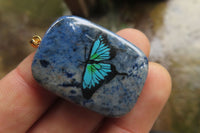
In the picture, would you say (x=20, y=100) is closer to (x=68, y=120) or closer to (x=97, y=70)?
(x=68, y=120)

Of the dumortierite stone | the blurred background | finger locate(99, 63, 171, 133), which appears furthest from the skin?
the blurred background

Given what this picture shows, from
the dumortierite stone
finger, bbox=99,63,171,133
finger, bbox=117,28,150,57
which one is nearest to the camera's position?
the dumortierite stone

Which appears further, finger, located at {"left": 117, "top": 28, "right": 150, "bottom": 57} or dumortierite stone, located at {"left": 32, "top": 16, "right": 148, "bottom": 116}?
finger, located at {"left": 117, "top": 28, "right": 150, "bottom": 57}

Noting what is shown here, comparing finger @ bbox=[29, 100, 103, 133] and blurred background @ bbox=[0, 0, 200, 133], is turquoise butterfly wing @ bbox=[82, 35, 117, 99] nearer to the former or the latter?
finger @ bbox=[29, 100, 103, 133]

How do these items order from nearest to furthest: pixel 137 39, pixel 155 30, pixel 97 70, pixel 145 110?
pixel 97 70 → pixel 145 110 → pixel 137 39 → pixel 155 30

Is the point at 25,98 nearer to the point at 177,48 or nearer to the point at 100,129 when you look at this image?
the point at 100,129

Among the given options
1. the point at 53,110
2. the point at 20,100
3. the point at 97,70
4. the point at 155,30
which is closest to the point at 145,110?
the point at 97,70

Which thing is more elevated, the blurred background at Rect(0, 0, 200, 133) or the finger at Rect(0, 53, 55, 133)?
the finger at Rect(0, 53, 55, 133)

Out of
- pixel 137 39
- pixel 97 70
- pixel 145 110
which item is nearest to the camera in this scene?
pixel 97 70
